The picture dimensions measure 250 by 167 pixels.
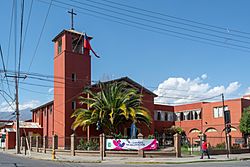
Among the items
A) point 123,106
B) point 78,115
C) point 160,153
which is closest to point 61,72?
point 78,115

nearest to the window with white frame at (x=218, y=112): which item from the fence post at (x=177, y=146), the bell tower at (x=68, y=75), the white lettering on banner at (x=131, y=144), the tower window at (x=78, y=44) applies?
the bell tower at (x=68, y=75)

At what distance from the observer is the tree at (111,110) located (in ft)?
128

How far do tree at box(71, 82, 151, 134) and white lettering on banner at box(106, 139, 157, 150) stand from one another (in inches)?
228

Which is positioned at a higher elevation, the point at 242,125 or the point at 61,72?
the point at 61,72

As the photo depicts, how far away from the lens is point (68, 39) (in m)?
44.6

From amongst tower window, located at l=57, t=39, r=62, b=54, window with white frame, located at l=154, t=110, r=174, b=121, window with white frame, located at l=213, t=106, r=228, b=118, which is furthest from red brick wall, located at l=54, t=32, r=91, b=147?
window with white frame, located at l=213, t=106, r=228, b=118

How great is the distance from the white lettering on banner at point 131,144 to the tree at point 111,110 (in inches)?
228

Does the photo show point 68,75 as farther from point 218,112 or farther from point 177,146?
point 218,112

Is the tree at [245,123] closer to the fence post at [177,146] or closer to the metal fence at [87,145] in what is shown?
the fence post at [177,146]

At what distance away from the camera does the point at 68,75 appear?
43531 millimetres

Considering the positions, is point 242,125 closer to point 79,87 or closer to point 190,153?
point 190,153

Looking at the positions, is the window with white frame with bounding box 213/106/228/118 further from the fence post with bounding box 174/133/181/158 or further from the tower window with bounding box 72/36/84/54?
the fence post with bounding box 174/133/181/158

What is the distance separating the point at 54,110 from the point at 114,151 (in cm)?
1617

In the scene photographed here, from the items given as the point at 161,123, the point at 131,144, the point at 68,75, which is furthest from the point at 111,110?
the point at 161,123
